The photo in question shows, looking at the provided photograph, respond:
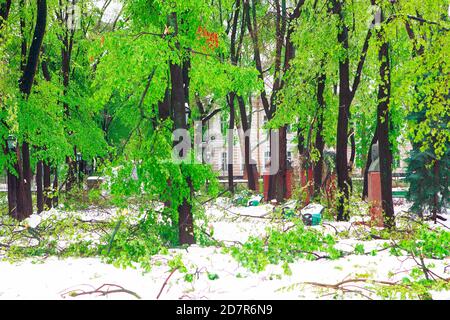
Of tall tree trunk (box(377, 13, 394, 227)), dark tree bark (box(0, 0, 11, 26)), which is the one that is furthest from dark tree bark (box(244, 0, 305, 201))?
dark tree bark (box(0, 0, 11, 26))

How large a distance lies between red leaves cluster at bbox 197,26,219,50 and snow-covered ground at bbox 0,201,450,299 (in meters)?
4.40

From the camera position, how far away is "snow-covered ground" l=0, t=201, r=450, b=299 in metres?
7.07

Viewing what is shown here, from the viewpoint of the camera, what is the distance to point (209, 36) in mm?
11344

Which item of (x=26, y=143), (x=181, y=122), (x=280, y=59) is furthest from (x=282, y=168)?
(x=181, y=122)

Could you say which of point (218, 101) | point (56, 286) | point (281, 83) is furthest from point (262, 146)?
point (56, 286)

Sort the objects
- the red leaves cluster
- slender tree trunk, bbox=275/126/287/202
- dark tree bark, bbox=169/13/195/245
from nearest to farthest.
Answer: dark tree bark, bbox=169/13/195/245 → the red leaves cluster → slender tree trunk, bbox=275/126/287/202

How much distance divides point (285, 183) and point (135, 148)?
10935mm

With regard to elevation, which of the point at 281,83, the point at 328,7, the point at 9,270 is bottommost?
the point at 9,270

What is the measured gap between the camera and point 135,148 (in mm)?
11008


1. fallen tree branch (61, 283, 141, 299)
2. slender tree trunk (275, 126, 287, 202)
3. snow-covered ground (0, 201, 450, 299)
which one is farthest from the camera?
slender tree trunk (275, 126, 287, 202)

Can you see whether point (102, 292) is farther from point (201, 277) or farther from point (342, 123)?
point (342, 123)

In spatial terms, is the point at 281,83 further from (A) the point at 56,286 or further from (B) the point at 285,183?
(A) the point at 56,286

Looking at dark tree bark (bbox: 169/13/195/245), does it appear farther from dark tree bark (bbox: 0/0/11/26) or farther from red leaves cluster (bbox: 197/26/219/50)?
dark tree bark (bbox: 0/0/11/26)

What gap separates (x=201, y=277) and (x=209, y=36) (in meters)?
5.50
